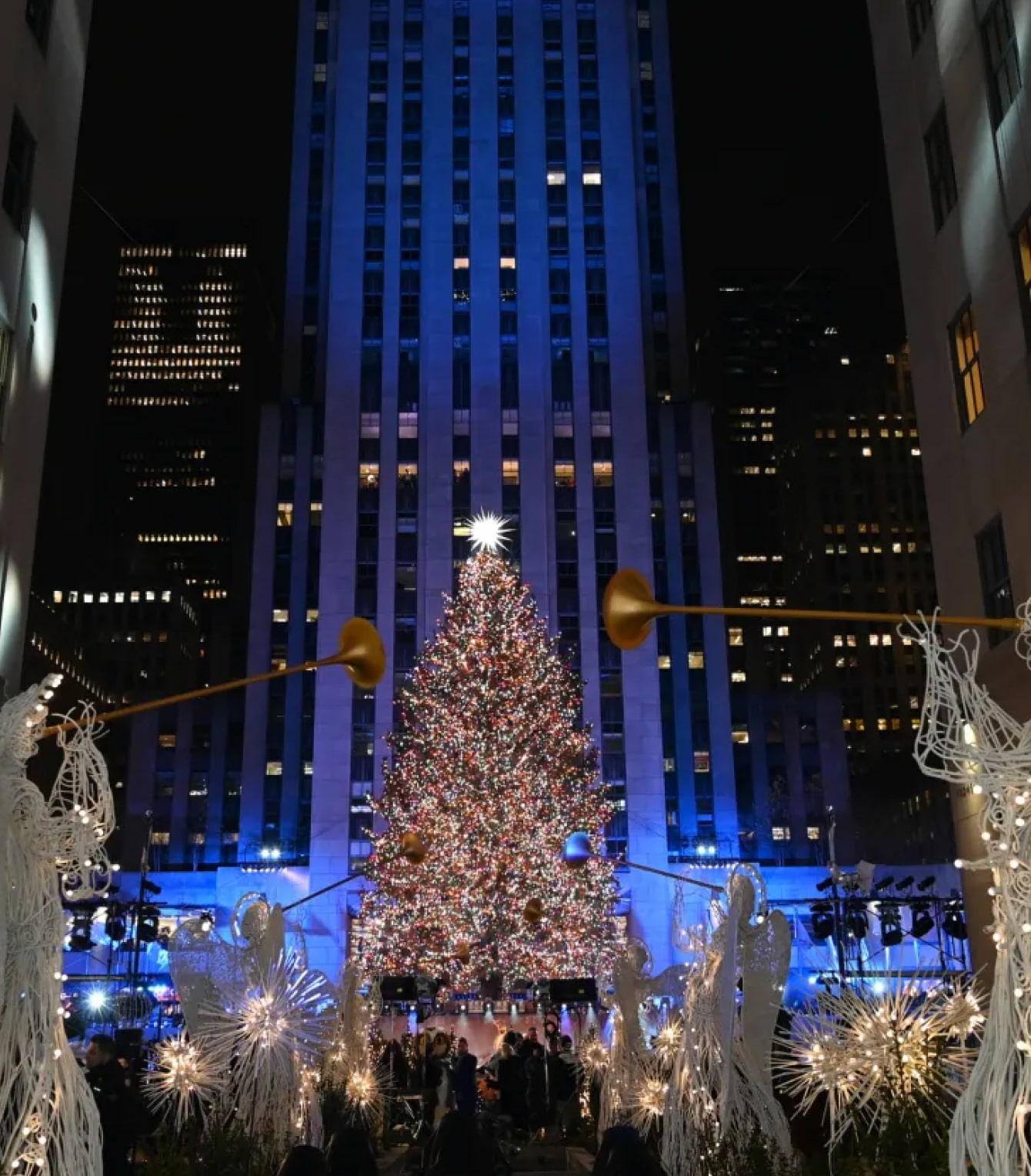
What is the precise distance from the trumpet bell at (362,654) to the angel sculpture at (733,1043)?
11.5ft

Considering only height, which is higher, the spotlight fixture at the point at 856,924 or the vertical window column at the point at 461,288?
the vertical window column at the point at 461,288

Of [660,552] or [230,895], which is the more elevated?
[660,552]

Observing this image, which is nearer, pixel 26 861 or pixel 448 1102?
pixel 26 861

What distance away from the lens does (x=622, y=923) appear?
3684 centimetres

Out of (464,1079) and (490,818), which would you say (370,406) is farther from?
(464,1079)

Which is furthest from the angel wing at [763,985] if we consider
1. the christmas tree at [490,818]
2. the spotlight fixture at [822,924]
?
the spotlight fixture at [822,924]

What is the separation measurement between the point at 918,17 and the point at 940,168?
361cm

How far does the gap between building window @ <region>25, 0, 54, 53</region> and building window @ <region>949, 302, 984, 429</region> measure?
18.2m

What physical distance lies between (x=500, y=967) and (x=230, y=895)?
20975 mm

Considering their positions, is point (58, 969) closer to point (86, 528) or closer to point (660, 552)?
point (660, 552)

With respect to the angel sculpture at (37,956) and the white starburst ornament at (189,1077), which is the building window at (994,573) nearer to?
the white starburst ornament at (189,1077)

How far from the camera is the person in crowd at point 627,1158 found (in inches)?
378

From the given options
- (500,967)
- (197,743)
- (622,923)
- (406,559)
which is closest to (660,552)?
(406,559)

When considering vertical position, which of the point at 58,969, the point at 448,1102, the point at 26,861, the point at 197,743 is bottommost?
the point at 448,1102
